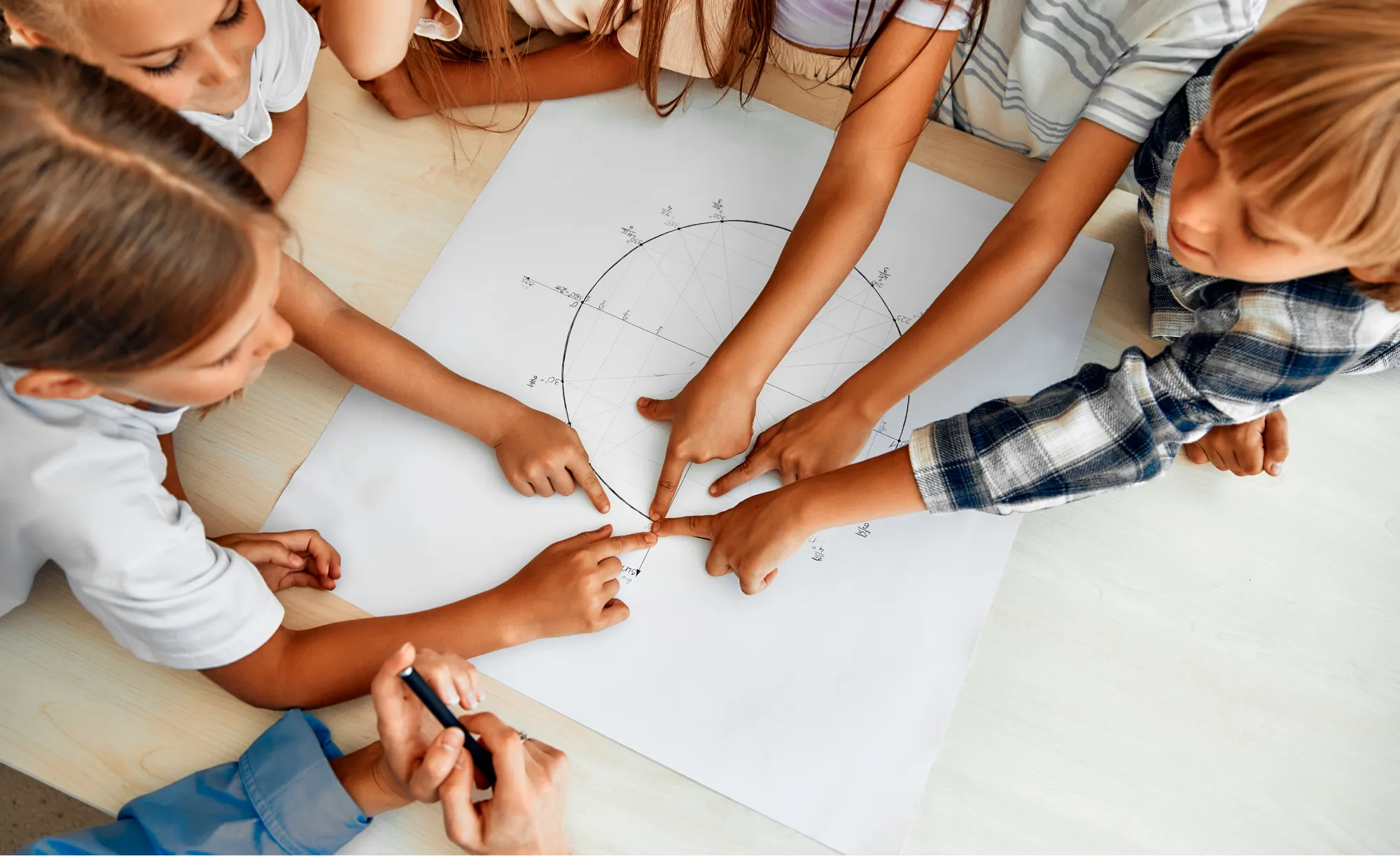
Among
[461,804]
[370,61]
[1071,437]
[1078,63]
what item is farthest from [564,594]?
[1078,63]

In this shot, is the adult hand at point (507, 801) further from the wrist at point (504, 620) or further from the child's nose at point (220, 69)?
the child's nose at point (220, 69)

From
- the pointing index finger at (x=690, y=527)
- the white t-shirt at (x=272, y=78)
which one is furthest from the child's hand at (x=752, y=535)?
the white t-shirt at (x=272, y=78)

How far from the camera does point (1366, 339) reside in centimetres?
54

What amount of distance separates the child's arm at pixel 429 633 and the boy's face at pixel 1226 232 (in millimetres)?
427

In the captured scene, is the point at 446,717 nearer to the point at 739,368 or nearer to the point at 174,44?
the point at 739,368

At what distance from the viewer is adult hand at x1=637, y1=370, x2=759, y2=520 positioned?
65cm

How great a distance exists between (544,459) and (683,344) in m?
0.15

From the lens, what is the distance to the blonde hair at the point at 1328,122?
0.43 m


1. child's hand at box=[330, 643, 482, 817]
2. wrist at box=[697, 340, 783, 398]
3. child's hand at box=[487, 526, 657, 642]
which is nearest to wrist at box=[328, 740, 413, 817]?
child's hand at box=[330, 643, 482, 817]

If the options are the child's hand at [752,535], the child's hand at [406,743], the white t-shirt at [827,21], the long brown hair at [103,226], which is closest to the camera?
the long brown hair at [103,226]

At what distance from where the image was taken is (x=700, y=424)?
646 millimetres

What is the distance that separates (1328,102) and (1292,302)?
137 mm

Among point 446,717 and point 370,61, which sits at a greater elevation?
point 370,61

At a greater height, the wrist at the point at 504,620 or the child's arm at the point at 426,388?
the child's arm at the point at 426,388
